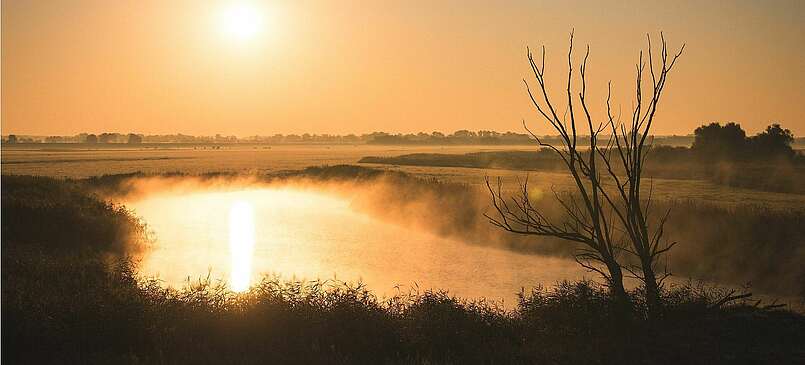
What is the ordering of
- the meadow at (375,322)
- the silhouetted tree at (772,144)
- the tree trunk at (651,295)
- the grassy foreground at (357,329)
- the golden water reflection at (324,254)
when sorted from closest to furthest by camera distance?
the grassy foreground at (357,329) → the meadow at (375,322) → the tree trunk at (651,295) → the golden water reflection at (324,254) → the silhouetted tree at (772,144)

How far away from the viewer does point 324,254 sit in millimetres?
28109

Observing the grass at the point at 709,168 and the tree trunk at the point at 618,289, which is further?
the grass at the point at 709,168

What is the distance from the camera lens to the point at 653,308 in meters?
11.8

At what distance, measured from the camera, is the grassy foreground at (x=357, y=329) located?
10.1 metres

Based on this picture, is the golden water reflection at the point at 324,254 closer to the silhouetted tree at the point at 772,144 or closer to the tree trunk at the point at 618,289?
the tree trunk at the point at 618,289

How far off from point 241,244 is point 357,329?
759 inches

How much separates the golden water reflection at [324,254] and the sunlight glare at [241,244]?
41mm

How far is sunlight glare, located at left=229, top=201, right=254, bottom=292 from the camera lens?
2273cm

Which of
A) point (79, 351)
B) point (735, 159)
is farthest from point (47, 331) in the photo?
point (735, 159)

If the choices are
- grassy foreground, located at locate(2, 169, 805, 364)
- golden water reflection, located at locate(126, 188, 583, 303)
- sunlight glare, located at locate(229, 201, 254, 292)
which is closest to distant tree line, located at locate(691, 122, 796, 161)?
golden water reflection, located at locate(126, 188, 583, 303)

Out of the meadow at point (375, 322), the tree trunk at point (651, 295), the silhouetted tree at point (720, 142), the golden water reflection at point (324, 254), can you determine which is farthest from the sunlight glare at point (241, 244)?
the silhouetted tree at point (720, 142)

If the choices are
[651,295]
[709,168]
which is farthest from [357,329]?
[709,168]

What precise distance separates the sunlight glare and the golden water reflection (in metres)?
0.04

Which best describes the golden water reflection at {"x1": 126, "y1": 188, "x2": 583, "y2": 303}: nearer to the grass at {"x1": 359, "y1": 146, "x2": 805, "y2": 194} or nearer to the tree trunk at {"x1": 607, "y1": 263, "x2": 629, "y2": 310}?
the tree trunk at {"x1": 607, "y1": 263, "x2": 629, "y2": 310}
